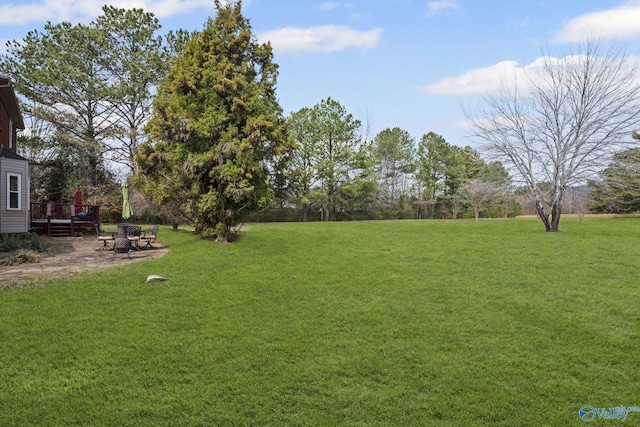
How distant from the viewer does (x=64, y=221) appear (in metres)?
17.6

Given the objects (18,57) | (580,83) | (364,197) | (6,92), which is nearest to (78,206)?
(6,92)

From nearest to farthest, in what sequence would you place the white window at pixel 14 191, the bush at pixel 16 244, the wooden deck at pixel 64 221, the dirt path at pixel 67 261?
the dirt path at pixel 67 261, the bush at pixel 16 244, the white window at pixel 14 191, the wooden deck at pixel 64 221

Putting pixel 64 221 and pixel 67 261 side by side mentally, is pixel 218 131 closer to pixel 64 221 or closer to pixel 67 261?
pixel 67 261

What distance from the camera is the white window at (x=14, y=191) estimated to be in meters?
13.8

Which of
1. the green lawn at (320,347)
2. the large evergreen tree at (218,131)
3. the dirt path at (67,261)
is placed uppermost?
the large evergreen tree at (218,131)

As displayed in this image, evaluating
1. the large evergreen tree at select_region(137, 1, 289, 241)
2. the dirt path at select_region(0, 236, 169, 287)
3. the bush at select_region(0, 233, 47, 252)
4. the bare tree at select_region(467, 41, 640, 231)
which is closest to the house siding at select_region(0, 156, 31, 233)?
the bush at select_region(0, 233, 47, 252)

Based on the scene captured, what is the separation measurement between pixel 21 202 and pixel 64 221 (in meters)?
3.57

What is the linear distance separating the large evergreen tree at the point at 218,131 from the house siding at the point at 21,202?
4.48m

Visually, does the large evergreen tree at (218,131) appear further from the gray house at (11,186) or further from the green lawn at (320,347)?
the green lawn at (320,347)

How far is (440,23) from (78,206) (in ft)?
58.9

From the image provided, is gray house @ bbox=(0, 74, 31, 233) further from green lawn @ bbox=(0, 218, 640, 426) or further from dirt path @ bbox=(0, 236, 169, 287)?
green lawn @ bbox=(0, 218, 640, 426)

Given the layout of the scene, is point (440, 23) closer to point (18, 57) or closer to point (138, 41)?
point (138, 41)

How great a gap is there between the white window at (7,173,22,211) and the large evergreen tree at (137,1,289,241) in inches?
177

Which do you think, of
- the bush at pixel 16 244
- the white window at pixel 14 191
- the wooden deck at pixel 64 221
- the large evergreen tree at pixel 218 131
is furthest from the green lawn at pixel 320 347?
the wooden deck at pixel 64 221
